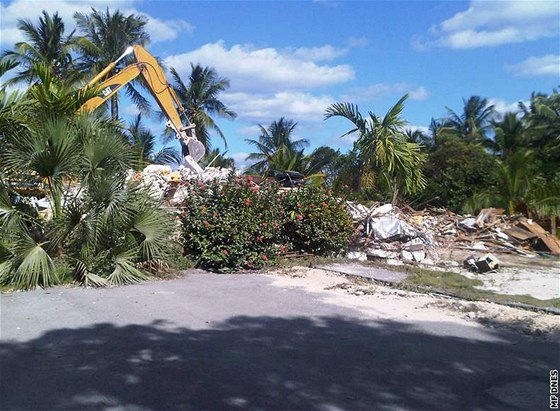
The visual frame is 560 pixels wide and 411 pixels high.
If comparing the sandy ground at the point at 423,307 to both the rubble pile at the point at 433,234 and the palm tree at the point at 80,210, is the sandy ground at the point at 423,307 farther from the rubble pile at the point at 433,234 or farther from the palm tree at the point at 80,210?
the rubble pile at the point at 433,234

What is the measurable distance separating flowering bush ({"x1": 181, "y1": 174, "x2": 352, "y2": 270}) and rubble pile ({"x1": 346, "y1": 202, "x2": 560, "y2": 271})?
3.36ft

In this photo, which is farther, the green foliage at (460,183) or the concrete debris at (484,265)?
the green foliage at (460,183)

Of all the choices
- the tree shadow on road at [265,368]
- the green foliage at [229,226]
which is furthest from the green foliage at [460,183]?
the tree shadow on road at [265,368]

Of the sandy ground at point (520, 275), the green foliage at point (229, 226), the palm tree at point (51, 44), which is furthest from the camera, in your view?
the palm tree at point (51, 44)

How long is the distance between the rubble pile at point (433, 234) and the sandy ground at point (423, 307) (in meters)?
3.33

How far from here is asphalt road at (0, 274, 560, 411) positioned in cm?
466

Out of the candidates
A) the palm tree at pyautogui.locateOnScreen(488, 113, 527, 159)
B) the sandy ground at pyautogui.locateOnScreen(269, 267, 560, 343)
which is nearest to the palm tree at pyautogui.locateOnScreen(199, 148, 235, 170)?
the sandy ground at pyautogui.locateOnScreen(269, 267, 560, 343)

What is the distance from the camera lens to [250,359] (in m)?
5.66

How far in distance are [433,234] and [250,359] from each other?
1131cm

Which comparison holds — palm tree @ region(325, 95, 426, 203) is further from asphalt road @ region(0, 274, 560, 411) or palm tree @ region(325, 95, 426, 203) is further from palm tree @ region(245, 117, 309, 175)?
palm tree @ region(245, 117, 309, 175)

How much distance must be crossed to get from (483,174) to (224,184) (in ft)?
54.4

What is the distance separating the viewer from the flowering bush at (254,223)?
11.6 meters

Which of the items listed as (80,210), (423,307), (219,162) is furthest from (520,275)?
(219,162)

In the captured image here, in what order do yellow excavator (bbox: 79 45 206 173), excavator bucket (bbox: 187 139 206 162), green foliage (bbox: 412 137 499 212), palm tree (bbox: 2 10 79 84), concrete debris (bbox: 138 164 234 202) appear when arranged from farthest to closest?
1. palm tree (bbox: 2 10 79 84)
2. green foliage (bbox: 412 137 499 212)
3. excavator bucket (bbox: 187 139 206 162)
4. yellow excavator (bbox: 79 45 206 173)
5. concrete debris (bbox: 138 164 234 202)
